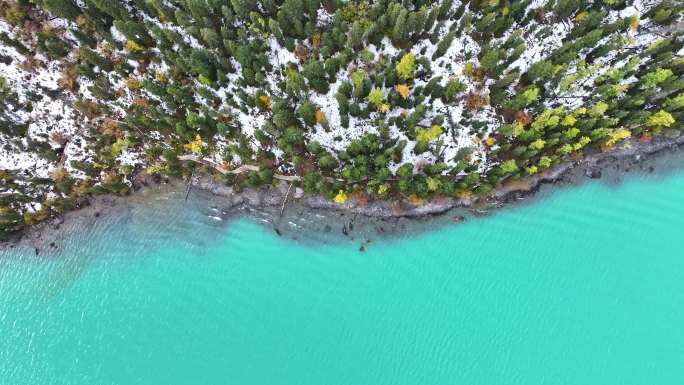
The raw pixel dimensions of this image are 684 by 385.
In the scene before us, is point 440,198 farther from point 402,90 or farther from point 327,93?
point 327,93

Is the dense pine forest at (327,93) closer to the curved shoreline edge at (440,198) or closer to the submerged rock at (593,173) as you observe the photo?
the curved shoreline edge at (440,198)

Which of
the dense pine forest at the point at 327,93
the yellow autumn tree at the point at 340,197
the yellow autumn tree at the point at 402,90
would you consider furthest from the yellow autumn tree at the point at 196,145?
the yellow autumn tree at the point at 402,90

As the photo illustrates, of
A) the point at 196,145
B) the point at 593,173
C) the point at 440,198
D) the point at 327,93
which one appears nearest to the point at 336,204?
the point at 440,198

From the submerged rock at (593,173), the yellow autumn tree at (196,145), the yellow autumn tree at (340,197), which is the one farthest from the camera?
the submerged rock at (593,173)

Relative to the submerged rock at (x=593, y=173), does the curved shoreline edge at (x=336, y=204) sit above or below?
below

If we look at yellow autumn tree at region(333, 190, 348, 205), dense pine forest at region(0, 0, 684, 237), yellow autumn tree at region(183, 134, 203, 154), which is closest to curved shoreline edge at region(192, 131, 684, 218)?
dense pine forest at region(0, 0, 684, 237)

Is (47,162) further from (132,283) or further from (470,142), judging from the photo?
(470,142)
